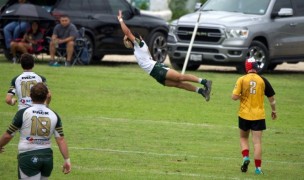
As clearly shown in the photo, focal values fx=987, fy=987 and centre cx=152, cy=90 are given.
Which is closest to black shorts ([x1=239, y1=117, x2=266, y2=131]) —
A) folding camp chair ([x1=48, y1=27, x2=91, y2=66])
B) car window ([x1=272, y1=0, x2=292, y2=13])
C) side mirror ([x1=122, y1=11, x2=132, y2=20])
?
car window ([x1=272, y1=0, x2=292, y2=13])

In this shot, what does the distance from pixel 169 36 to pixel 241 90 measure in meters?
14.1

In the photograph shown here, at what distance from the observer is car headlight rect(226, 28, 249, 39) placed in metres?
26.0

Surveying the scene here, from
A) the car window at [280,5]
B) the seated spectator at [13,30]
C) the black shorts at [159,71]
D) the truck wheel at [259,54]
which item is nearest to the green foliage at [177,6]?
the car window at [280,5]

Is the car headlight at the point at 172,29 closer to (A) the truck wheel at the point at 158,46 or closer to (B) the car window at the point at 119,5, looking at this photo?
(A) the truck wheel at the point at 158,46

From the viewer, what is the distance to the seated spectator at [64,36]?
26.6 metres

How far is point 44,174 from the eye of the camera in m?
9.98

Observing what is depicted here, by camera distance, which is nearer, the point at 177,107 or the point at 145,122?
the point at 145,122

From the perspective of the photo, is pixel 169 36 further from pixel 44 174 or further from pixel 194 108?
pixel 44 174

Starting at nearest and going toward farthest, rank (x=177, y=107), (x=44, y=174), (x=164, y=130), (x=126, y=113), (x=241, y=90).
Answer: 1. (x=44, y=174)
2. (x=241, y=90)
3. (x=164, y=130)
4. (x=126, y=113)
5. (x=177, y=107)

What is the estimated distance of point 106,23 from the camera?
28.2 meters

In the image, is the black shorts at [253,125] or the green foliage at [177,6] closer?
the black shorts at [253,125]

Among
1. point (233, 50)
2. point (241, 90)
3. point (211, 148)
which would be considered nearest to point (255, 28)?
point (233, 50)

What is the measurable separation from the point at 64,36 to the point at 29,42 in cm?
105

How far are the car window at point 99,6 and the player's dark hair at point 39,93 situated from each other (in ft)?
61.3
